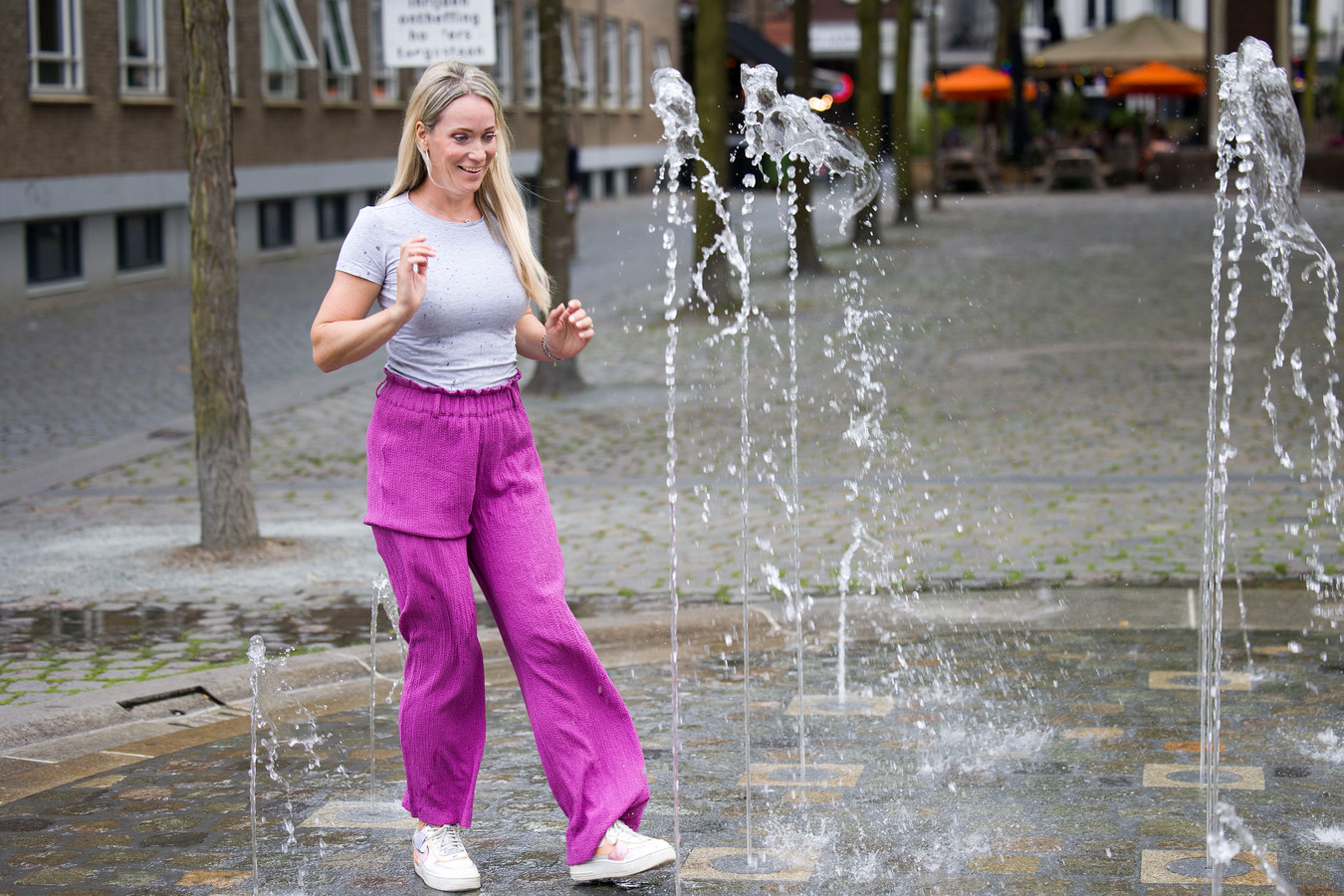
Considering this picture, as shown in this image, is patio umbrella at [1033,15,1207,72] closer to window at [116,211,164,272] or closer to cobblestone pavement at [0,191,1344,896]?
window at [116,211,164,272]

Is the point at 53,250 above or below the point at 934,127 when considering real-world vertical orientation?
below

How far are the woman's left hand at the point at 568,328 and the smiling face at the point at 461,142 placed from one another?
0.34 m

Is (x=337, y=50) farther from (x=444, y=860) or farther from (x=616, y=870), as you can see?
(x=616, y=870)

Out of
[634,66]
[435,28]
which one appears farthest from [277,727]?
[634,66]

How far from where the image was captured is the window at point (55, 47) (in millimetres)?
19141

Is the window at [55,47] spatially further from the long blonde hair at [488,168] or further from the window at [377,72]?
the long blonde hair at [488,168]

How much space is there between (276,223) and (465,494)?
23.3m

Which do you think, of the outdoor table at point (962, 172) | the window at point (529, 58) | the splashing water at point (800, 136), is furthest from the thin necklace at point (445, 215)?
the window at point (529, 58)

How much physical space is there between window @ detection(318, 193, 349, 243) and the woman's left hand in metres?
24.8

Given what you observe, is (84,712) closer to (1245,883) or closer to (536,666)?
(536,666)

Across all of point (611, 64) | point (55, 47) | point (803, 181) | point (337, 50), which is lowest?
point (803, 181)

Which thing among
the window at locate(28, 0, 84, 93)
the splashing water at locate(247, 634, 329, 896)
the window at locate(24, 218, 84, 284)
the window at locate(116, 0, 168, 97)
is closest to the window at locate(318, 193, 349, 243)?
the window at locate(116, 0, 168, 97)

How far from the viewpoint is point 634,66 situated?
49.4 m

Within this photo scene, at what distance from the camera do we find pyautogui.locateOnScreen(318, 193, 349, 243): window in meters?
27.9
